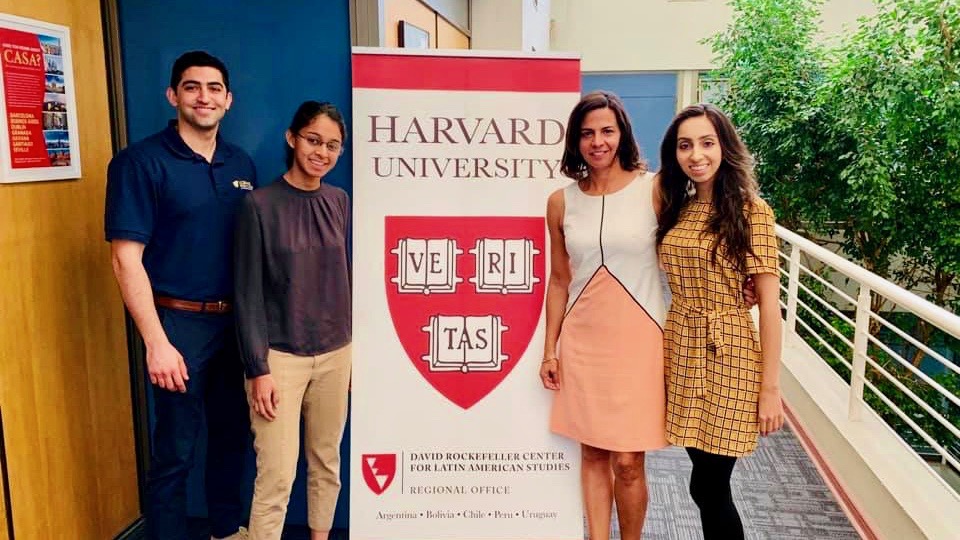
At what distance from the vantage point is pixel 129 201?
1.74 m

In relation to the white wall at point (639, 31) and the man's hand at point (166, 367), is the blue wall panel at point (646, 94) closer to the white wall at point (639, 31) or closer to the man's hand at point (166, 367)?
the white wall at point (639, 31)

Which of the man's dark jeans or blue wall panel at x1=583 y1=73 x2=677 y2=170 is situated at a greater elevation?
blue wall panel at x1=583 y1=73 x2=677 y2=170

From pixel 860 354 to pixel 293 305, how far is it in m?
2.26

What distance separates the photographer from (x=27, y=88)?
183 cm

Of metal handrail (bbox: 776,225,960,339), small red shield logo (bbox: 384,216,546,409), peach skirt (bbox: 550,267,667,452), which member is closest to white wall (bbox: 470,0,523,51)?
metal handrail (bbox: 776,225,960,339)

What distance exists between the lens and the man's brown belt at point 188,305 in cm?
186

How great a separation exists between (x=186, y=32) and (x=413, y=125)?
77 centimetres

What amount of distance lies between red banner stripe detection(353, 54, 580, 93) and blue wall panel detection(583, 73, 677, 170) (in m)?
6.80

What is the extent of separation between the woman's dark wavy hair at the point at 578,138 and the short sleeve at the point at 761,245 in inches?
12.5

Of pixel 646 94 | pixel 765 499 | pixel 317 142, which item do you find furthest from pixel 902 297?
pixel 646 94

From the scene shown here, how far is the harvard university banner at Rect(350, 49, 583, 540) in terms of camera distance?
1975 millimetres

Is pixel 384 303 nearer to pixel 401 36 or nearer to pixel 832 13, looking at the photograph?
pixel 401 36

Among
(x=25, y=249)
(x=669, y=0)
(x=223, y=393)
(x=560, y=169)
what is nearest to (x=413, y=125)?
(x=560, y=169)

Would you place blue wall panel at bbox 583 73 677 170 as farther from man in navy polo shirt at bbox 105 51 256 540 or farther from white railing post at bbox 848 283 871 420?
man in navy polo shirt at bbox 105 51 256 540
